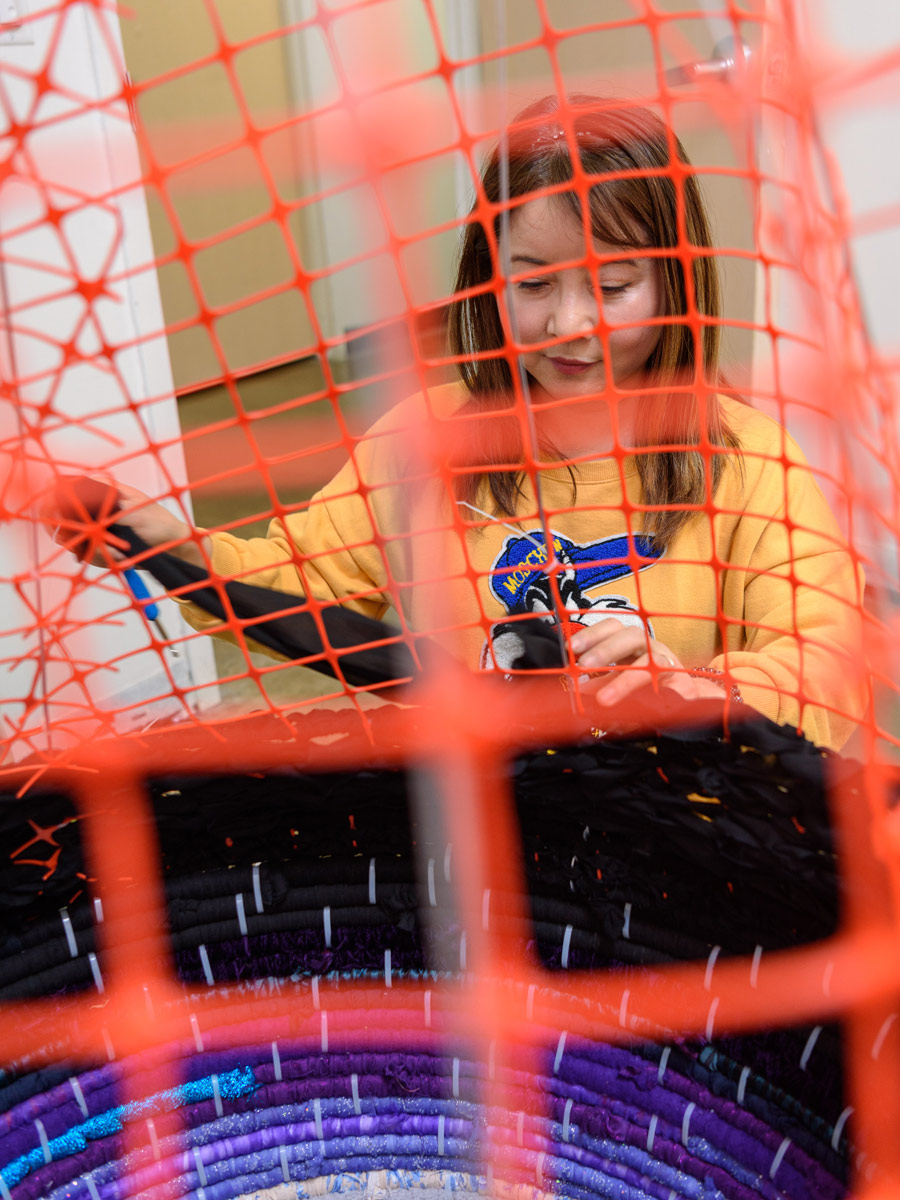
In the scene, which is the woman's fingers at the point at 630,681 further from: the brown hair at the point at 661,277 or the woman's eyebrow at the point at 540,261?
the woman's eyebrow at the point at 540,261

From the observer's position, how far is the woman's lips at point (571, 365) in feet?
2.08

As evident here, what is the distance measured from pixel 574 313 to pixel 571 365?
0.25ft

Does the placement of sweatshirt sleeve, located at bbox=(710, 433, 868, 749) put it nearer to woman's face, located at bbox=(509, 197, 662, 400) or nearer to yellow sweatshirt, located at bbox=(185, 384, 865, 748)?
yellow sweatshirt, located at bbox=(185, 384, 865, 748)

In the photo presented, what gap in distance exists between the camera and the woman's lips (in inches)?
25.0

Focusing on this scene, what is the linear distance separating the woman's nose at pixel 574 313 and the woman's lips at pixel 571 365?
0.20 ft

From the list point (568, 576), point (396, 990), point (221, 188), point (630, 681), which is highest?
point (221, 188)

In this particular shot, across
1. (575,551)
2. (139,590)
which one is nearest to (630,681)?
(575,551)

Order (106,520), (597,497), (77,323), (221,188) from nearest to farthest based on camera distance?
(106,520), (597,497), (77,323), (221,188)

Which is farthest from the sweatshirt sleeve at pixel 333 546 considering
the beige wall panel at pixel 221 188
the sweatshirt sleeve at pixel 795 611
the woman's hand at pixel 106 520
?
the beige wall panel at pixel 221 188

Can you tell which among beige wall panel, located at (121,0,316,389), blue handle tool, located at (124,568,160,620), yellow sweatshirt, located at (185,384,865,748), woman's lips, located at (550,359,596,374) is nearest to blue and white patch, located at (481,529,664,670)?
yellow sweatshirt, located at (185,384,865,748)

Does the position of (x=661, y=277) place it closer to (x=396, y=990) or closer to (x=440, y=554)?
(x=440, y=554)

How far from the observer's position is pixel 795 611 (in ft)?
1.64

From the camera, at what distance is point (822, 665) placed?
0.53 m

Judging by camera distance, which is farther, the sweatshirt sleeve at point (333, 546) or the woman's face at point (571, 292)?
the sweatshirt sleeve at point (333, 546)
